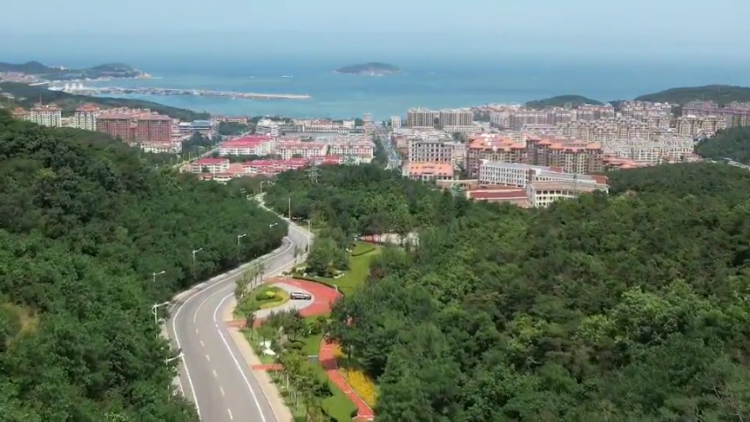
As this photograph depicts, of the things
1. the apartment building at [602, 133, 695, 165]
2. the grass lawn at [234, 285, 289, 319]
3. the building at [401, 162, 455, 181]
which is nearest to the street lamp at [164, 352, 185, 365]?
the grass lawn at [234, 285, 289, 319]

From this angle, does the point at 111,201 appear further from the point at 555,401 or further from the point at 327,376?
the point at 555,401

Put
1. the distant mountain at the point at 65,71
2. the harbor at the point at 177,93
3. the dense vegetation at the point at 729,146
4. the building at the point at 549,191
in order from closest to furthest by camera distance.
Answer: the building at the point at 549,191 < the dense vegetation at the point at 729,146 < the harbor at the point at 177,93 < the distant mountain at the point at 65,71

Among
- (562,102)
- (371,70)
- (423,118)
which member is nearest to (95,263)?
(423,118)

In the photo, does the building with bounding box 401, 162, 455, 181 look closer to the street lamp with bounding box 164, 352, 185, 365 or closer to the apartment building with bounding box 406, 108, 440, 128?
the apartment building with bounding box 406, 108, 440, 128

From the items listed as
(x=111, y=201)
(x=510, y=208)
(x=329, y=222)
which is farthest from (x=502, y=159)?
(x=111, y=201)

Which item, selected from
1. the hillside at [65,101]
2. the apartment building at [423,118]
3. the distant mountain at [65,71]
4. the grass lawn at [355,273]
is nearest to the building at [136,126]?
the hillside at [65,101]

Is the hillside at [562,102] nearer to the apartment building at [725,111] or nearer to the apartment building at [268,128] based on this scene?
the apartment building at [725,111]
